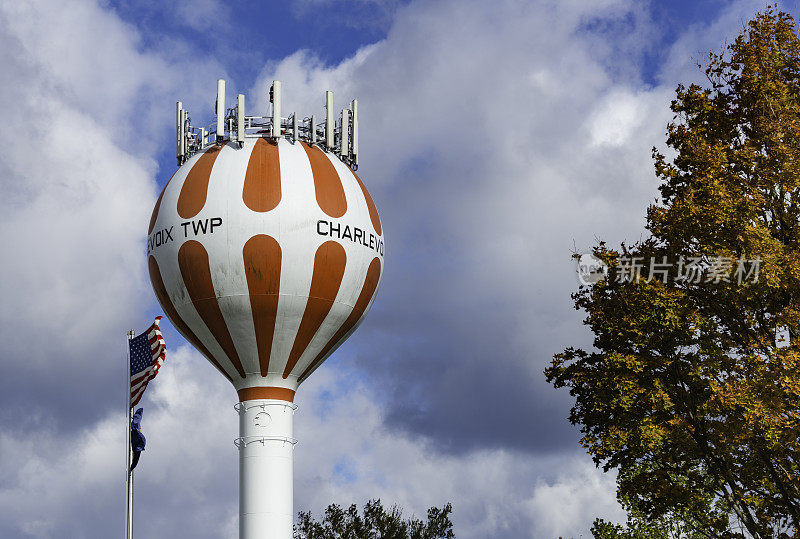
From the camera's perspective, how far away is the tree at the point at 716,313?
18500 mm

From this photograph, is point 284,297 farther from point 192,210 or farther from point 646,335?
point 646,335

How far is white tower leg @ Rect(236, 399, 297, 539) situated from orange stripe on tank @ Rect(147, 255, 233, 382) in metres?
1.46

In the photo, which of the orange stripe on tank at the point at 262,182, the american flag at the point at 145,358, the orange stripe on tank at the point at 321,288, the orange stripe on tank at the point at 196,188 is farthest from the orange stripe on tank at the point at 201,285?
the orange stripe on tank at the point at 321,288

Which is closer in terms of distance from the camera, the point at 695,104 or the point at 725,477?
the point at 725,477

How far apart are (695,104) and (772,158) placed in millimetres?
2124

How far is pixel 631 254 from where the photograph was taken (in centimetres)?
2072

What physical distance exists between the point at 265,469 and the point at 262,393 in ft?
6.44

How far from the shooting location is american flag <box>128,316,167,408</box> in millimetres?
26047

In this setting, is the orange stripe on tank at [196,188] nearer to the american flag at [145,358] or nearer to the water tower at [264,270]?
the water tower at [264,270]

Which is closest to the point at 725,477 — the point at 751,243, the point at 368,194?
the point at 751,243

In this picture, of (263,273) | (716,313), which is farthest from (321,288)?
(716,313)

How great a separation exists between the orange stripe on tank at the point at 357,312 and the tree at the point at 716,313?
8.39 metres

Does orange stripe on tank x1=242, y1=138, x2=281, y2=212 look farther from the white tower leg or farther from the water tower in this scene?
the white tower leg

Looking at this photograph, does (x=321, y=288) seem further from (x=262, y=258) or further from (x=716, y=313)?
(x=716, y=313)
